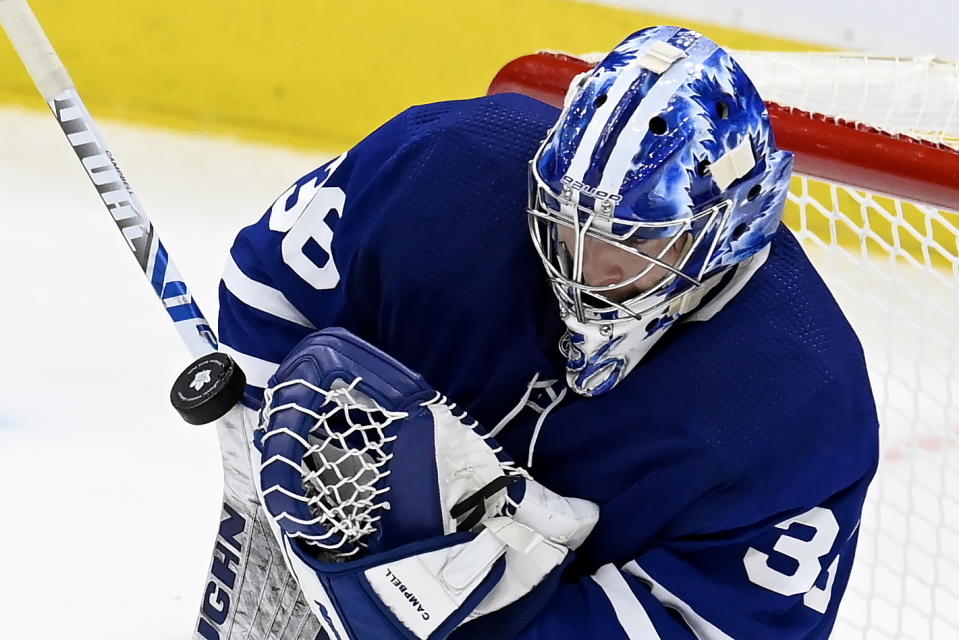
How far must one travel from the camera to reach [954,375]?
1.73 metres

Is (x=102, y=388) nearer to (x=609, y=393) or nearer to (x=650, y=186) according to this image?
(x=609, y=393)

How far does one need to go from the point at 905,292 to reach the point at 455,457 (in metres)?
1.30

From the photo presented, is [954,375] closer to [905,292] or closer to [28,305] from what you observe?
[905,292]

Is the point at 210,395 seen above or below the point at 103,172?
below

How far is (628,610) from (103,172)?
712mm

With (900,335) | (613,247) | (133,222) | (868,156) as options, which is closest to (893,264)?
(900,335)

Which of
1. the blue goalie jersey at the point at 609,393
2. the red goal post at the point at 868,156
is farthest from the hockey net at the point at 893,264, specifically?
the blue goalie jersey at the point at 609,393

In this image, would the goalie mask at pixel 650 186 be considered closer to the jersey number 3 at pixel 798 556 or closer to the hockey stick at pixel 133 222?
the jersey number 3 at pixel 798 556

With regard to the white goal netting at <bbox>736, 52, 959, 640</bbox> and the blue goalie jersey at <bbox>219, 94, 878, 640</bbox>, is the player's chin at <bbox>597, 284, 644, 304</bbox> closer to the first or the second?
the blue goalie jersey at <bbox>219, 94, 878, 640</bbox>

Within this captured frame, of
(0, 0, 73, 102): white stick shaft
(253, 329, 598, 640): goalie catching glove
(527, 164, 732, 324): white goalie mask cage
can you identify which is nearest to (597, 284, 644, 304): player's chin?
(527, 164, 732, 324): white goalie mask cage

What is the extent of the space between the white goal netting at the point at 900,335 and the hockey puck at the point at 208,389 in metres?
0.80

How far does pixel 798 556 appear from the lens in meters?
0.98

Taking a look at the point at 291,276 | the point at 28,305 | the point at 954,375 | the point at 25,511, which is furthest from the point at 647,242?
the point at 28,305

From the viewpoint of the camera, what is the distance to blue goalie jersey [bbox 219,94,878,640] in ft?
3.18
